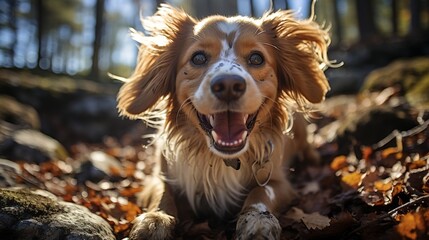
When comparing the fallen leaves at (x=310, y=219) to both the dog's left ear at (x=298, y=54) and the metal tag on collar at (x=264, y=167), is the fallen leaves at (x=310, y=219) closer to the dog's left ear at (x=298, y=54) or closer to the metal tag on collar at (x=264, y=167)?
the metal tag on collar at (x=264, y=167)

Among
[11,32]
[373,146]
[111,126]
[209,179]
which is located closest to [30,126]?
[111,126]

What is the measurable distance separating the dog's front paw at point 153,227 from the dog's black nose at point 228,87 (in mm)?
910

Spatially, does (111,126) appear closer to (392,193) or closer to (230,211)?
(230,211)

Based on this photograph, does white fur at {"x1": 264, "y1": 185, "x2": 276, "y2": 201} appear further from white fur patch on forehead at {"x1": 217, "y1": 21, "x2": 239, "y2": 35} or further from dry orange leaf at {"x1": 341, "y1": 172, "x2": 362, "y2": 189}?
white fur patch on forehead at {"x1": 217, "y1": 21, "x2": 239, "y2": 35}

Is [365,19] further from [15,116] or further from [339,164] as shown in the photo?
[15,116]

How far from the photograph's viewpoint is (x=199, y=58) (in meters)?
3.15

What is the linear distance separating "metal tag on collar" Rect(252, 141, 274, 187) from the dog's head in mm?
203

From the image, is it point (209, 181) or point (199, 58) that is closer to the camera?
point (199, 58)

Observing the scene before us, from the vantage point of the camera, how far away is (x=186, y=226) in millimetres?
2924

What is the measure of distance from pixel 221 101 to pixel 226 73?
195 mm

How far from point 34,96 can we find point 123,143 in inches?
89.3

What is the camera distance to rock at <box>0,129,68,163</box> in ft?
16.6

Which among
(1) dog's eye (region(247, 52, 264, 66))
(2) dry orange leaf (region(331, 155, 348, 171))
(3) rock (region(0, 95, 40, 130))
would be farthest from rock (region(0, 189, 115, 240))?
(3) rock (region(0, 95, 40, 130))

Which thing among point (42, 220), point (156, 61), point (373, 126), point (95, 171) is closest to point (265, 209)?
point (42, 220)
